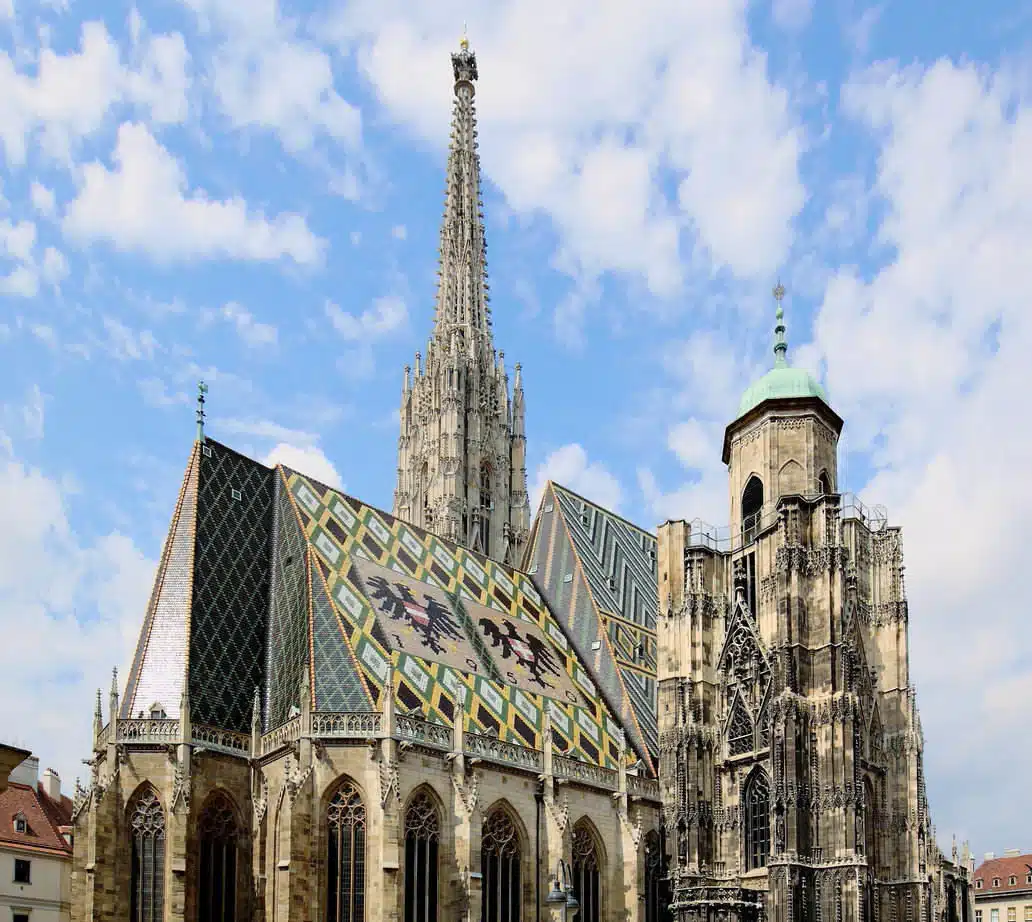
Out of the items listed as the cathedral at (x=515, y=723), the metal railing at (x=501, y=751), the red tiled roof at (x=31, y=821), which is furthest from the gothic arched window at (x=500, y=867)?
the red tiled roof at (x=31, y=821)

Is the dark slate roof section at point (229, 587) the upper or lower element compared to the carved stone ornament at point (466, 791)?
upper

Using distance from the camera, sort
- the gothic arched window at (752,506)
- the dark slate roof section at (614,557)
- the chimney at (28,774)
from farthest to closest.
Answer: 1. the dark slate roof section at (614,557)
2. the chimney at (28,774)
3. the gothic arched window at (752,506)

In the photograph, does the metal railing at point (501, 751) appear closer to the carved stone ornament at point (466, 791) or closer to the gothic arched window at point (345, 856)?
the carved stone ornament at point (466, 791)

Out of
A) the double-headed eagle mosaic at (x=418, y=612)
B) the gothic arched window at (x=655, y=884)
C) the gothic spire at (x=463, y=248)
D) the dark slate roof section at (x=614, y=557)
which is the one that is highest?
the gothic spire at (x=463, y=248)

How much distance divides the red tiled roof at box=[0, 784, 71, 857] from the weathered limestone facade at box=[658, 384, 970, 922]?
17.1 metres

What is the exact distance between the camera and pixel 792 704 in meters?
32.0

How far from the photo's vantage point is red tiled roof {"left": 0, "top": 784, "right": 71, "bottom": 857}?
34.4 metres

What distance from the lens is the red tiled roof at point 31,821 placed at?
3438cm

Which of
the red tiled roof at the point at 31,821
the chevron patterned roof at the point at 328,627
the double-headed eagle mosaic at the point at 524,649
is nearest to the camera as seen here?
the chevron patterned roof at the point at 328,627

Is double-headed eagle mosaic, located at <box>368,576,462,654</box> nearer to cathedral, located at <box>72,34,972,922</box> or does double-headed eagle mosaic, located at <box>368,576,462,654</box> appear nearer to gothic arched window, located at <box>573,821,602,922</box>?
cathedral, located at <box>72,34,972,922</box>

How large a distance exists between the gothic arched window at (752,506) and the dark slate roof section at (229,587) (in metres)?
13.5

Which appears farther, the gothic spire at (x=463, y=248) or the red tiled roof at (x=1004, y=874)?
the gothic spire at (x=463, y=248)

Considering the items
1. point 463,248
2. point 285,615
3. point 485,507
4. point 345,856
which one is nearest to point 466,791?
point 345,856

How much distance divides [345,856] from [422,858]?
5.99 ft
